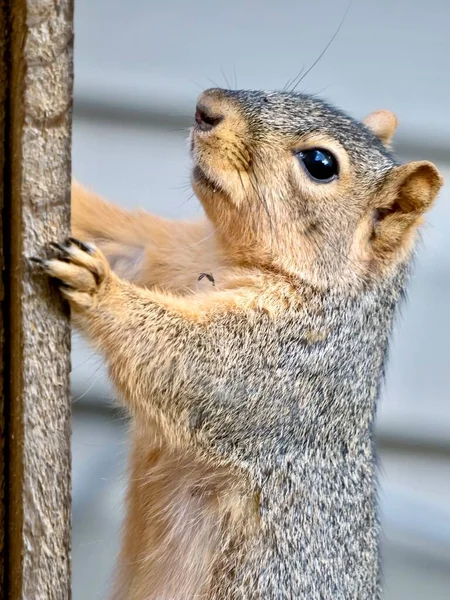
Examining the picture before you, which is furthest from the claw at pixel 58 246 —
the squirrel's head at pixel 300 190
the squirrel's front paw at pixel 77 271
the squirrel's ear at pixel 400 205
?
the squirrel's ear at pixel 400 205

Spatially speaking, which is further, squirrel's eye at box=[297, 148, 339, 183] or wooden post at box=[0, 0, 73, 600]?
squirrel's eye at box=[297, 148, 339, 183]

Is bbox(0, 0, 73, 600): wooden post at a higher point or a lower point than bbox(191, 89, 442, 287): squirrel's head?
lower

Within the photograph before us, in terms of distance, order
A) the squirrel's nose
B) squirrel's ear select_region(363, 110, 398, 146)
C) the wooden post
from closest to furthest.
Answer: the wooden post → the squirrel's nose → squirrel's ear select_region(363, 110, 398, 146)

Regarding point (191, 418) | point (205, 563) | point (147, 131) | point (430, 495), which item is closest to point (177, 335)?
point (191, 418)

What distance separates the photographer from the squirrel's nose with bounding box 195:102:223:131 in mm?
1246

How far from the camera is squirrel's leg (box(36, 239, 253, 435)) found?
3.62ft

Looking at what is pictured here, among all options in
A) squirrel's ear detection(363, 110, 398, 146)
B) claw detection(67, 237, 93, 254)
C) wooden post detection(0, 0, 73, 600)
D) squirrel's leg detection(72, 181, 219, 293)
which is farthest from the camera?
squirrel's ear detection(363, 110, 398, 146)

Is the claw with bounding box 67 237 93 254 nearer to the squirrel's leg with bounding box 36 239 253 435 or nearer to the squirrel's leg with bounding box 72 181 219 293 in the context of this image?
the squirrel's leg with bounding box 36 239 253 435

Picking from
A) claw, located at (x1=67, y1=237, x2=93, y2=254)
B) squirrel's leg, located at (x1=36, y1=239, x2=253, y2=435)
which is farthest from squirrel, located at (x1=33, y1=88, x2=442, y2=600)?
claw, located at (x1=67, y1=237, x2=93, y2=254)

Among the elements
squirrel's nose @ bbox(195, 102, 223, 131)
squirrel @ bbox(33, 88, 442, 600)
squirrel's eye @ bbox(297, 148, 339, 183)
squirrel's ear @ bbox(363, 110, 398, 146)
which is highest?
squirrel's ear @ bbox(363, 110, 398, 146)

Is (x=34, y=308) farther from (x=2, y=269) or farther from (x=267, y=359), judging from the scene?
(x=267, y=359)

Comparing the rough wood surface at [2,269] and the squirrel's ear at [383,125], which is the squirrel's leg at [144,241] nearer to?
the squirrel's ear at [383,125]

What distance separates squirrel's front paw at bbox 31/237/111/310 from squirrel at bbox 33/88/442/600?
0.28 feet

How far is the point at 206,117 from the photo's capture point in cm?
125
